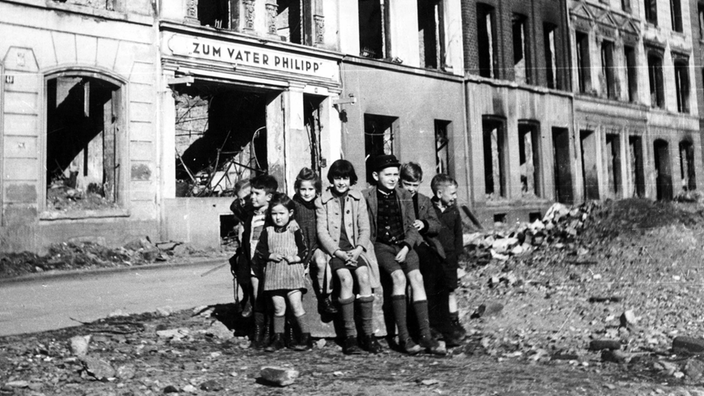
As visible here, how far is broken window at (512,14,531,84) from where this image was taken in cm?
2328

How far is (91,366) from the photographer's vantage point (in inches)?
188

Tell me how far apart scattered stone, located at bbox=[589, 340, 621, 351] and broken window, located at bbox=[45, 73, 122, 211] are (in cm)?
1089

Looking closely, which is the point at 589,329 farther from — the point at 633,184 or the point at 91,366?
the point at 633,184

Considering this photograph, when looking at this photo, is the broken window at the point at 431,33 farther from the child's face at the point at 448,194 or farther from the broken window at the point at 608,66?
the child's face at the point at 448,194

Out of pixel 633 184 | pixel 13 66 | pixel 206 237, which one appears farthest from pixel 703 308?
pixel 633 184

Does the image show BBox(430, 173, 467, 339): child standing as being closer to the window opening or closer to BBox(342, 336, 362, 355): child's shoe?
BBox(342, 336, 362, 355): child's shoe

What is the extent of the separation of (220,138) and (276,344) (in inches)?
531

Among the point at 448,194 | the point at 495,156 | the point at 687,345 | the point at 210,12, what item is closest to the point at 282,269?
the point at 448,194

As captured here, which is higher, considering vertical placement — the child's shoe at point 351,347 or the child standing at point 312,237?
the child standing at point 312,237

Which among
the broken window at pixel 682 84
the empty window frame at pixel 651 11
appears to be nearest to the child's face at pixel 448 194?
the empty window frame at pixel 651 11

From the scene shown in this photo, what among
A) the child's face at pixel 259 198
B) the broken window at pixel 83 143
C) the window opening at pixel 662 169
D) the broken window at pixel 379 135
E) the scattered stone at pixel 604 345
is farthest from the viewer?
the window opening at pixel 662 169

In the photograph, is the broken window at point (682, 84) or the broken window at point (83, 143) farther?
the broken window at point (682, 84)

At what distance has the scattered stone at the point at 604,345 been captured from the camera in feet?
18.1

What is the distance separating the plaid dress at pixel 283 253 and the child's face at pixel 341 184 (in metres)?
0.51
